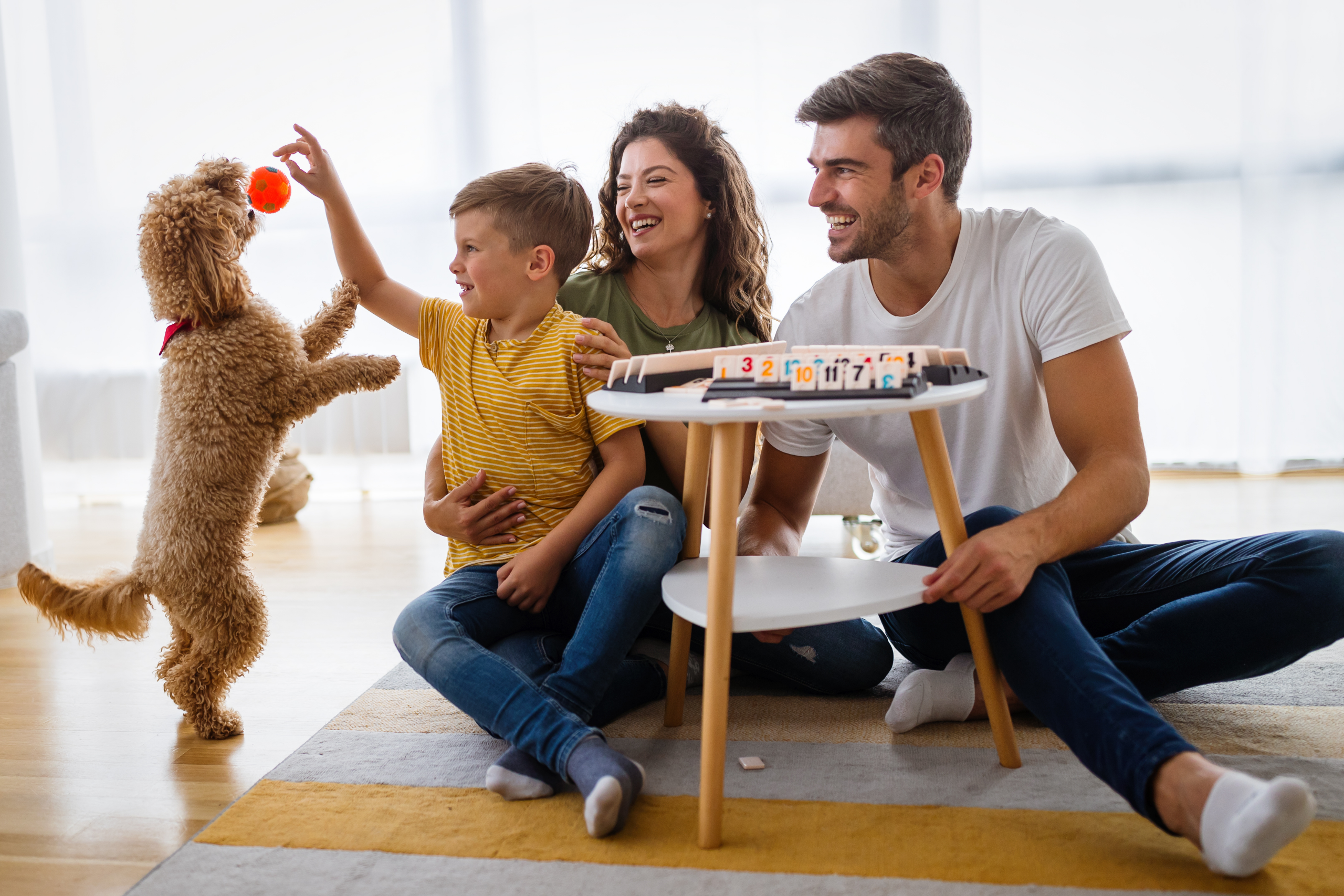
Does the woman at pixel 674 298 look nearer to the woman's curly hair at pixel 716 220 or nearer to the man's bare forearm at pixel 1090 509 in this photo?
the woman's curly hair at pixel 716 220

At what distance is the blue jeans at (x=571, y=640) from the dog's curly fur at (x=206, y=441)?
0.25 metres

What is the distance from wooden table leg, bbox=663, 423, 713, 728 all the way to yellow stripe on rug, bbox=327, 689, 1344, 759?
38mm

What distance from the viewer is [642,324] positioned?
5.03 ft

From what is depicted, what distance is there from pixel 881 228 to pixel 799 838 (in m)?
0.75

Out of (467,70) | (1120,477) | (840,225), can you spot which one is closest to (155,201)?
(840,225)

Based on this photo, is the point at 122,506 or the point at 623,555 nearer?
the point at 623,555

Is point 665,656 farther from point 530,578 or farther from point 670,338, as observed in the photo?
point 670,338

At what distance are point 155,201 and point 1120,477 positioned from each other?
3.82 feet

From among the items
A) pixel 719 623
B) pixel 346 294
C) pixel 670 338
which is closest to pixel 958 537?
pixel 719 623

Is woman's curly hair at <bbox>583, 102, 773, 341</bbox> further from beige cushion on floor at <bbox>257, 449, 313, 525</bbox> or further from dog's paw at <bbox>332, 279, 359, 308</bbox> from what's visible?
beige cushion on floor at <bbox>257, 449, 313, 525</bbox>

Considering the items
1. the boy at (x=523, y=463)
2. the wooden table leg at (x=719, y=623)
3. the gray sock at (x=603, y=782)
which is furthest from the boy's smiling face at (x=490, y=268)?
the gray sock at (x=603, y=782)

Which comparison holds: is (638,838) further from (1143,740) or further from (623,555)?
(1143,740)

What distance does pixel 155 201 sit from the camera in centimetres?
120

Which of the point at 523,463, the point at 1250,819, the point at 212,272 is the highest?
the point at 212,272
